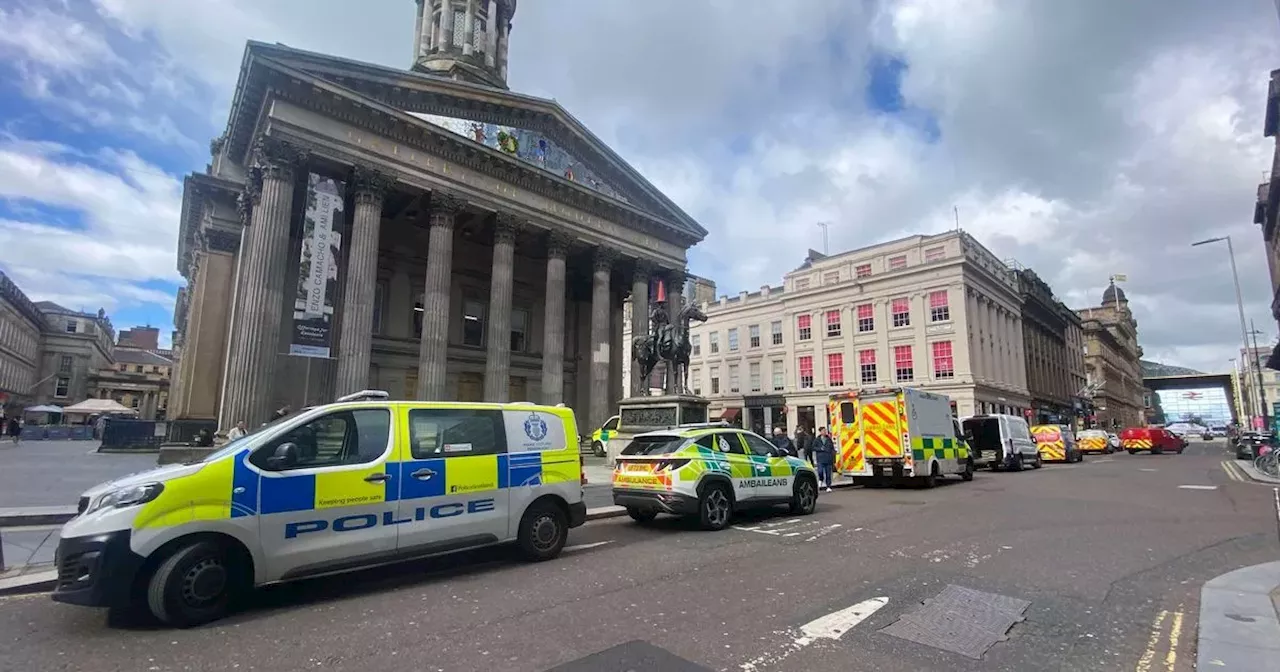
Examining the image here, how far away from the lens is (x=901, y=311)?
45.3 m

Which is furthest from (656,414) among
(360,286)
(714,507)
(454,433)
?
(454,433)

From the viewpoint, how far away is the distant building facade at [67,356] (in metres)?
83.3

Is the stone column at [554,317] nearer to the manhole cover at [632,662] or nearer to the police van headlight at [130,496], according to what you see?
the police van headlight at [130,496]

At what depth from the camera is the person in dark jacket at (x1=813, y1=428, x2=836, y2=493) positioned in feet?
53.7

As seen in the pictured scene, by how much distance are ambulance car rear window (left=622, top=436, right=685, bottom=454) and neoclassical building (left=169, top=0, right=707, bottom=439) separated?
47.0 feet

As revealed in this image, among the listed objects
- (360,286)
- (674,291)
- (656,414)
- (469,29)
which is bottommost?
(656,414)

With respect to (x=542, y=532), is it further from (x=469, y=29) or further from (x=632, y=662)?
(x=469, y=29)

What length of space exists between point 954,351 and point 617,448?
31883 mm

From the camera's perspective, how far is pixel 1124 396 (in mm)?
91125

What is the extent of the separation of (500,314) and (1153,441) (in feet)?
142

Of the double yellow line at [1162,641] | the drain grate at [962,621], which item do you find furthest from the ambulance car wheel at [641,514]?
the double yellow line at [1162,641]

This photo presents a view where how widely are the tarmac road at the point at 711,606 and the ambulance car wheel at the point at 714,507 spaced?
313mm

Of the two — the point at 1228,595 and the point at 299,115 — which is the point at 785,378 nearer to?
the point at 299,115

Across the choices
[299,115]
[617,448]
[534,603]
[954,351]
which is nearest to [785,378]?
[954,351]
